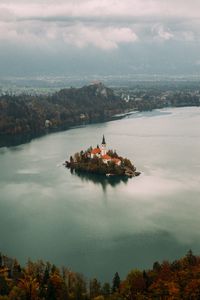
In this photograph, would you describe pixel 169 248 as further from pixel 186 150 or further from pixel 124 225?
pixel 186 150

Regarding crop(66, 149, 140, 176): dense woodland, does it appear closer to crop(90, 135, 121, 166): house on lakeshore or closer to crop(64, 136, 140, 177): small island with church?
crop(64, 136, 140, 177): small island with church

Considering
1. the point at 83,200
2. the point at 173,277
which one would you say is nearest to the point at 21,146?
the point at 83,200

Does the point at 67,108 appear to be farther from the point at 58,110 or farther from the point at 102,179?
the point at 102,179

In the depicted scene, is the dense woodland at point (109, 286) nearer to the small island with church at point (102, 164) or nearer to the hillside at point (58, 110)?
the small island with church at point (102, 164)

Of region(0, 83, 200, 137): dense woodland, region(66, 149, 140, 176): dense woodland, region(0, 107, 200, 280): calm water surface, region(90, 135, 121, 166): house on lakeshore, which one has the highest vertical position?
region(0, 83, 200, 137): dense woodland

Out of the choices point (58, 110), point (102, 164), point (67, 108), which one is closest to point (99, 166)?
point (102, 164)

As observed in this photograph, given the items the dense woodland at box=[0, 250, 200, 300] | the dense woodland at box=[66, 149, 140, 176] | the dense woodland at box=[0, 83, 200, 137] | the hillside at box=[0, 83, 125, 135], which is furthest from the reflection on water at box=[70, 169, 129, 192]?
the hillside at box=[0, 83, 125, 135]
